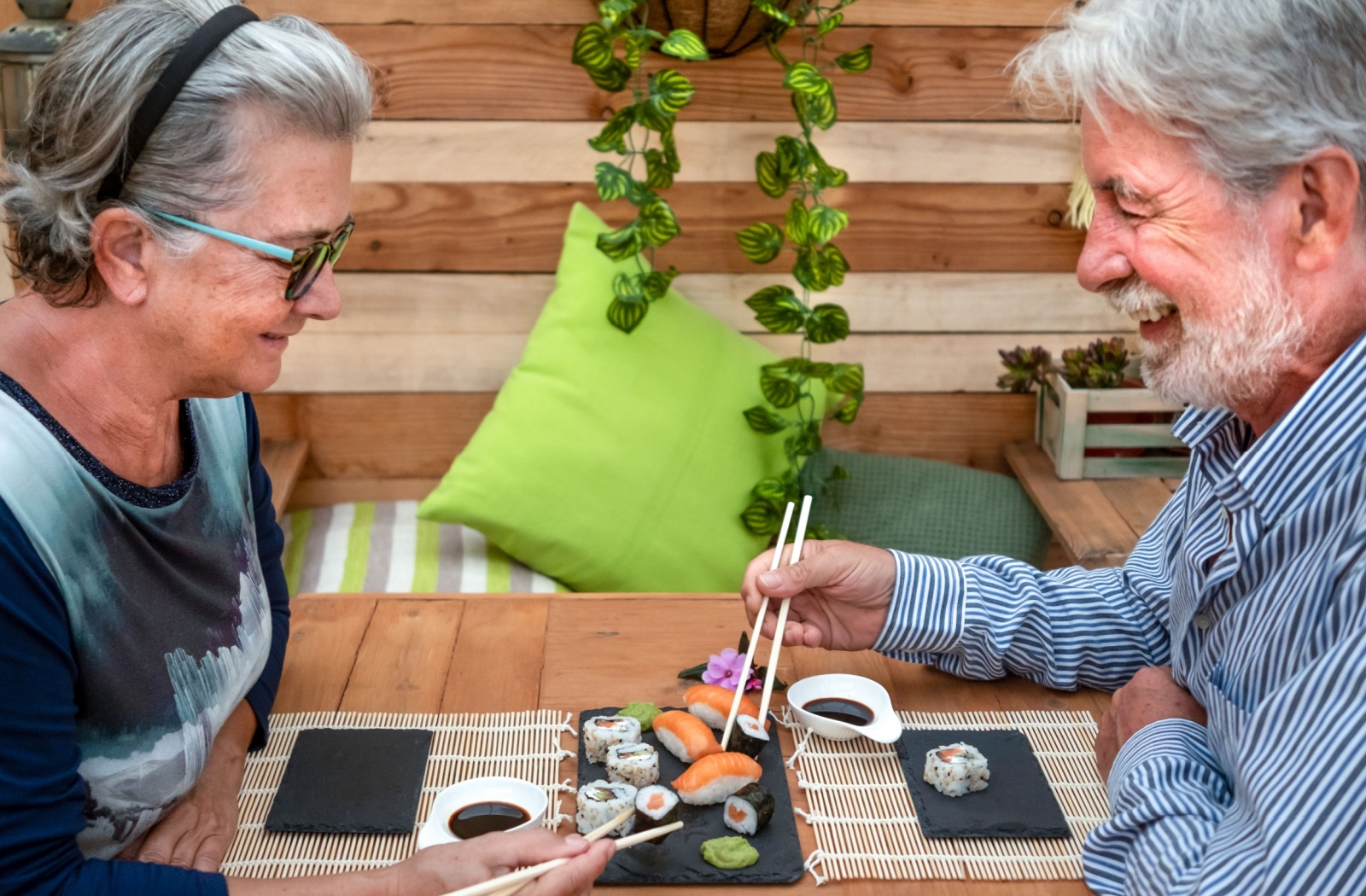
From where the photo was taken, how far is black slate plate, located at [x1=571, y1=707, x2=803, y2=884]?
127 centimetres

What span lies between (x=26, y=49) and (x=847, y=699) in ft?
5.43

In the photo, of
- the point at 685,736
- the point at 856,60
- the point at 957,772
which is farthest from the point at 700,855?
the point at 856,60

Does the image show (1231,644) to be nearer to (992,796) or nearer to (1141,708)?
(1141,708)

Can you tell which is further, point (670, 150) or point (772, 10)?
point (670, 150)

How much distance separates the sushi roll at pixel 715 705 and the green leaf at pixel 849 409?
1.32 metres

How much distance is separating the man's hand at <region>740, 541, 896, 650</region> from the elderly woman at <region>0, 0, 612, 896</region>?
1.60 ft

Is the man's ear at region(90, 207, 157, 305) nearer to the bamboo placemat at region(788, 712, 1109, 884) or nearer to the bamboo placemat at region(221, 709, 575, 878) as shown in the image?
the bamboo placemat at region(221, 709, 575, 878)

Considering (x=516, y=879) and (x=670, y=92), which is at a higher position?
(x=670, y=92)

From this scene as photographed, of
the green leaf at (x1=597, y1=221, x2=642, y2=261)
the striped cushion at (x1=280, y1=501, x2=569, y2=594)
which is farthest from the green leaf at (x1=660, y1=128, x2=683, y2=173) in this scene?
the striped cushion at (x1=280, y1=501, x2=569, y2=594)

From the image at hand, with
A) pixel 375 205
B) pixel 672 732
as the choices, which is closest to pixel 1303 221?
pixel 672 732

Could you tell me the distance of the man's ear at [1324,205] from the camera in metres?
1.13

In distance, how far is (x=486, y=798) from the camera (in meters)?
1.34

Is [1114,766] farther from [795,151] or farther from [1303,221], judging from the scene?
[795,151]

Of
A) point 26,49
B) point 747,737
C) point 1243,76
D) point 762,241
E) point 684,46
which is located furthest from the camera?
point 762,241
